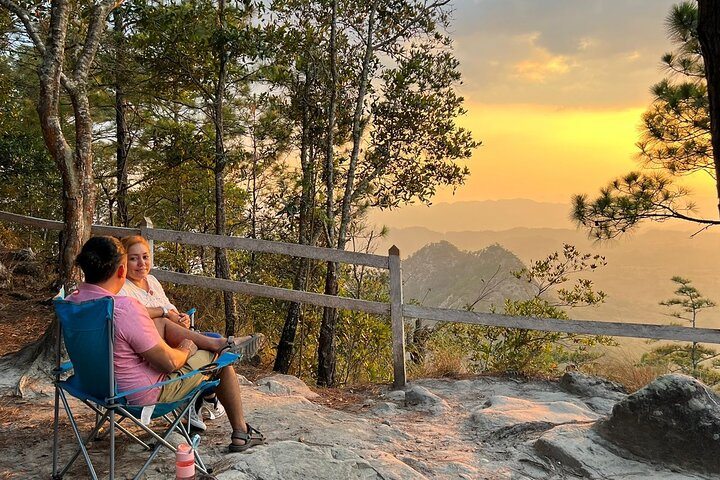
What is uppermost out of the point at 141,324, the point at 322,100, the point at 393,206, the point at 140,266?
the point at 322,100

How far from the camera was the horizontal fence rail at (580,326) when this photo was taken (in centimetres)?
437

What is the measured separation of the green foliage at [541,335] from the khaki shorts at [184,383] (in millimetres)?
3939

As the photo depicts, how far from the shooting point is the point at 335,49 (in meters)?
8.18

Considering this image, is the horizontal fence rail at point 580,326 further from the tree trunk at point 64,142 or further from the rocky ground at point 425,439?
the tree trunk at point 64,142

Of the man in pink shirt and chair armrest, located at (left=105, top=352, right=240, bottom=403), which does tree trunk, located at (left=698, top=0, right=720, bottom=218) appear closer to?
chair armrest, located at (left=105, top=352, right=240, bottom=403)

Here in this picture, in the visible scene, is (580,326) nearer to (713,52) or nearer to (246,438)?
(713,52)

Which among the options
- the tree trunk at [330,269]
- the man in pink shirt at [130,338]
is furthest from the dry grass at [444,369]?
the man in pink shirt at [130,338]

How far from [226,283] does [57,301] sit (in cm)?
296

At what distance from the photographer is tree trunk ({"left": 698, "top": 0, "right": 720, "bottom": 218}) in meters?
2.27

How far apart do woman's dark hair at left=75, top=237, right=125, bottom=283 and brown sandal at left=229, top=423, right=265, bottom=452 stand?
48.3 inches

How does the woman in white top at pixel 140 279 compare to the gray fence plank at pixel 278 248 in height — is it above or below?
below

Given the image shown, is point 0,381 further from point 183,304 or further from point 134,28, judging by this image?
point 134,28

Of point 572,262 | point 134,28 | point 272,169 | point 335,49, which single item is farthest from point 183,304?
point 572,262

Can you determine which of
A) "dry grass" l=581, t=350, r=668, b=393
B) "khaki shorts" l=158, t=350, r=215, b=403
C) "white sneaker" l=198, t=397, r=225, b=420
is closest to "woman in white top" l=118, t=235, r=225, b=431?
"white sneaker" l=198, t=397, r=225, b=420
